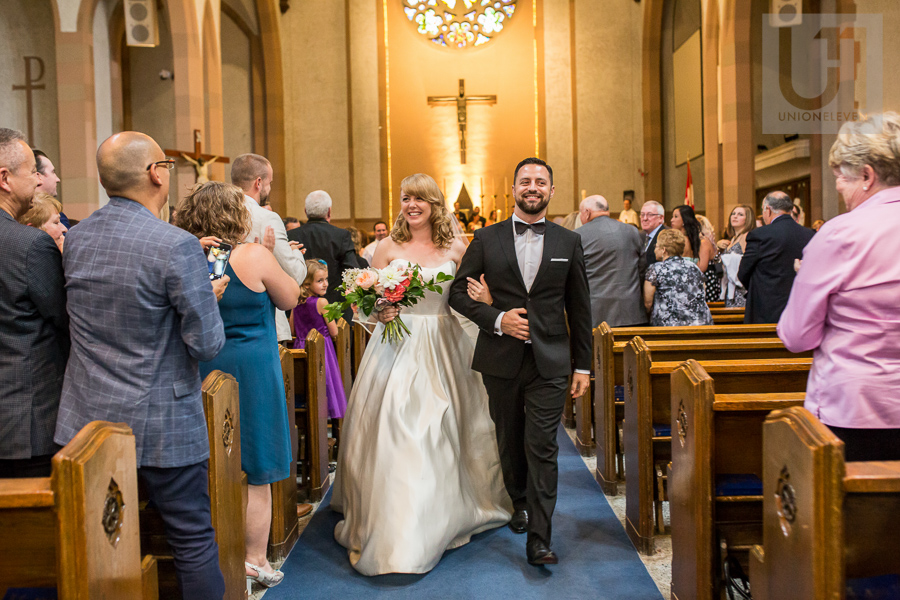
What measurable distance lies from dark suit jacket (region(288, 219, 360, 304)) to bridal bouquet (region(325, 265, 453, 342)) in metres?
2.22

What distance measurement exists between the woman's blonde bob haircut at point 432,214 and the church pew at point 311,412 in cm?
79

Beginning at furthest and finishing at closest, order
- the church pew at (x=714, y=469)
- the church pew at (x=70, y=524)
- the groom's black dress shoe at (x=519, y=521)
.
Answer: the groom's black dress shoe at (x=519, y=521) < the church pew at (x=714, y=469) < the church pew at (x=70, y=524)

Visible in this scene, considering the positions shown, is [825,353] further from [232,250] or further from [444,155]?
[444,155]

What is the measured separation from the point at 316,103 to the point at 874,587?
14879 millimetres

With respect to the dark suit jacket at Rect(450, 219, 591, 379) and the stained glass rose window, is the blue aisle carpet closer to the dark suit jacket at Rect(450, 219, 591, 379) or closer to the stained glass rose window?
the dark suit jacket at Rect(450, 219, 591, 379)

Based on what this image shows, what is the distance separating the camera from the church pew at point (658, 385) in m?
3.12

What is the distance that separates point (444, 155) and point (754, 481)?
548 inches

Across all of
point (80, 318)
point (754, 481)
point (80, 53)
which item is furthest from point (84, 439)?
point (80, 53)

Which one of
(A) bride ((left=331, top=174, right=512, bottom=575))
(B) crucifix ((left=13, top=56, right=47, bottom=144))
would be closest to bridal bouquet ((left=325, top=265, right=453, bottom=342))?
(A) bride ((left=331, top=174, right=512, bottom=575))

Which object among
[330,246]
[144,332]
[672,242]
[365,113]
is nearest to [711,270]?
[672,242]

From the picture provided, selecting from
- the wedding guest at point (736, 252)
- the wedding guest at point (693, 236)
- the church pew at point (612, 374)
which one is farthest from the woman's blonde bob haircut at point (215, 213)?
the wedding guest at point (736, 252)

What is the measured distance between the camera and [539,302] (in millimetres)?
A: 3277

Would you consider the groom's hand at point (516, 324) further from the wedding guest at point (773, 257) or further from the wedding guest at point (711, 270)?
the wedding guest at point (711, 270)

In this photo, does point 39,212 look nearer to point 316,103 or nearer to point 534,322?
point 534,322
